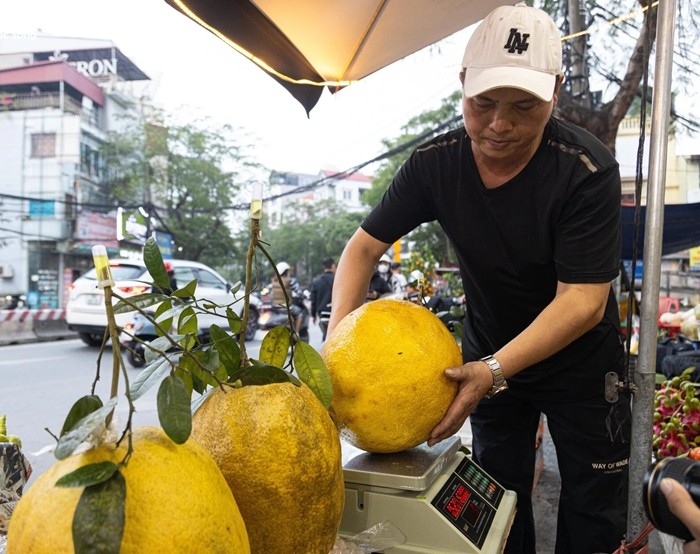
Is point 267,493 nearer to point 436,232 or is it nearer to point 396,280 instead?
point 396,280

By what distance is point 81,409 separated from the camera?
29.1 inches

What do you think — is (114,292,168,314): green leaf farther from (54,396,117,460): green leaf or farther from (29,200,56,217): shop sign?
(29,200,56,217): shop sign

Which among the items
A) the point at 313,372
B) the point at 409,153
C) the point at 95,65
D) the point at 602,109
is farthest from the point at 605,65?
the point at 95,65

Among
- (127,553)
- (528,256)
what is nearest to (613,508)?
(528,256)

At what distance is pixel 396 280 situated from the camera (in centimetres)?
1062

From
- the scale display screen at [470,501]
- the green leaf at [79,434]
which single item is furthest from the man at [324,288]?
the green leaf at [79,434]

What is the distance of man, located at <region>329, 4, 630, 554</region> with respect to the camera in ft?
4.68

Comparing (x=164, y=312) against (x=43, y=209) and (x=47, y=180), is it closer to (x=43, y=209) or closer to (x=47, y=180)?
(x=43, y=209)

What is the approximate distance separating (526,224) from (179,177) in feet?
75.8

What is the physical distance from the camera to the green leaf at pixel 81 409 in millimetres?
730

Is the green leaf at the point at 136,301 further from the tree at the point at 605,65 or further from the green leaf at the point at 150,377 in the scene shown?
the tree at the point at 605,65

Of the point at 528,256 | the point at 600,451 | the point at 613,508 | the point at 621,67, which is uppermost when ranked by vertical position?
the point at 621,67

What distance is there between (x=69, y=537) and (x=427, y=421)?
0.79 metres

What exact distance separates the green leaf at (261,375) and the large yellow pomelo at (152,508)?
0.59ft
